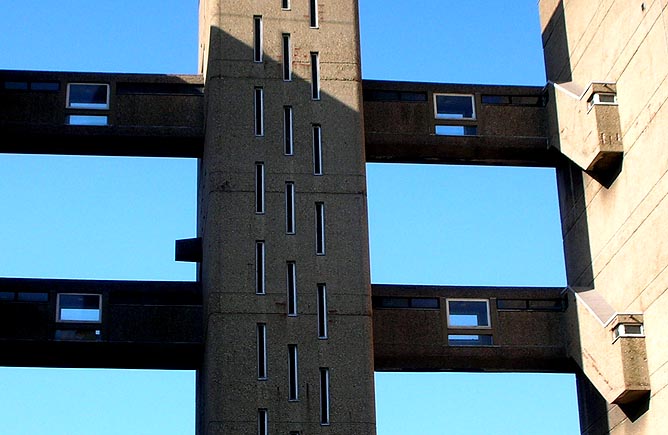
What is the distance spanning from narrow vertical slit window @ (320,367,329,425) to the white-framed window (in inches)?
33.6

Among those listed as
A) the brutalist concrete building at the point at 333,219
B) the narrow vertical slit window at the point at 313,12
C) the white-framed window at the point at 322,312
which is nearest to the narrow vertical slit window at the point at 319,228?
the brutalist concrete building at the point at 333,219

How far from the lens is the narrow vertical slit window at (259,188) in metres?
34.6

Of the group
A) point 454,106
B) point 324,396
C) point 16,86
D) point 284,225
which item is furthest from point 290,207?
point 16,86

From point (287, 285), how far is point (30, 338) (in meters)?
6.53

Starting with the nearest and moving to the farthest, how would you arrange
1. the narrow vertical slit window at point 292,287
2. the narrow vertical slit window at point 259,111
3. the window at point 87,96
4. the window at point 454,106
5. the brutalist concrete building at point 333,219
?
the brutalist concrete building at point 333,219 → the narrow vertical slit window at point 292,287 → the narrow vertical slit window at point 259,111 → the window at point 87,96 → the window at point 454,106

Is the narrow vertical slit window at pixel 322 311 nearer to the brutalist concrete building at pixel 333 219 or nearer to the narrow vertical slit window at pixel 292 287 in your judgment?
the brutalist concrete building at pixel 333 219

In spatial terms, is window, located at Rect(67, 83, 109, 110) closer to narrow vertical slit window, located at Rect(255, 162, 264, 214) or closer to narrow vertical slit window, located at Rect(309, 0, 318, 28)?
narrow vertical slit window, located at Rect(255, 162, 264, 214)

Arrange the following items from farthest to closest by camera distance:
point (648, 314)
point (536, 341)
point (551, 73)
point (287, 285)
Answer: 1. point (551, 73)
2. point (536, 341)
3. point (287, 285)
4. point (648, 314)

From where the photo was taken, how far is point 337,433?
32406 millimetres

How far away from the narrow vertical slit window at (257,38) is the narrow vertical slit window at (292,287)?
5.48 meters

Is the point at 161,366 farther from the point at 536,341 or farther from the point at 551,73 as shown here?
the point at 551,73

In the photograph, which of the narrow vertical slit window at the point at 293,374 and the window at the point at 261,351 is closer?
the narrow vertical slit window at the point at 293,374

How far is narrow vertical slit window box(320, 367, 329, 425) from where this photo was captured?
32594 mm

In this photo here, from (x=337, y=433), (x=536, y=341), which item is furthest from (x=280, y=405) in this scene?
(x=536, y=341)
